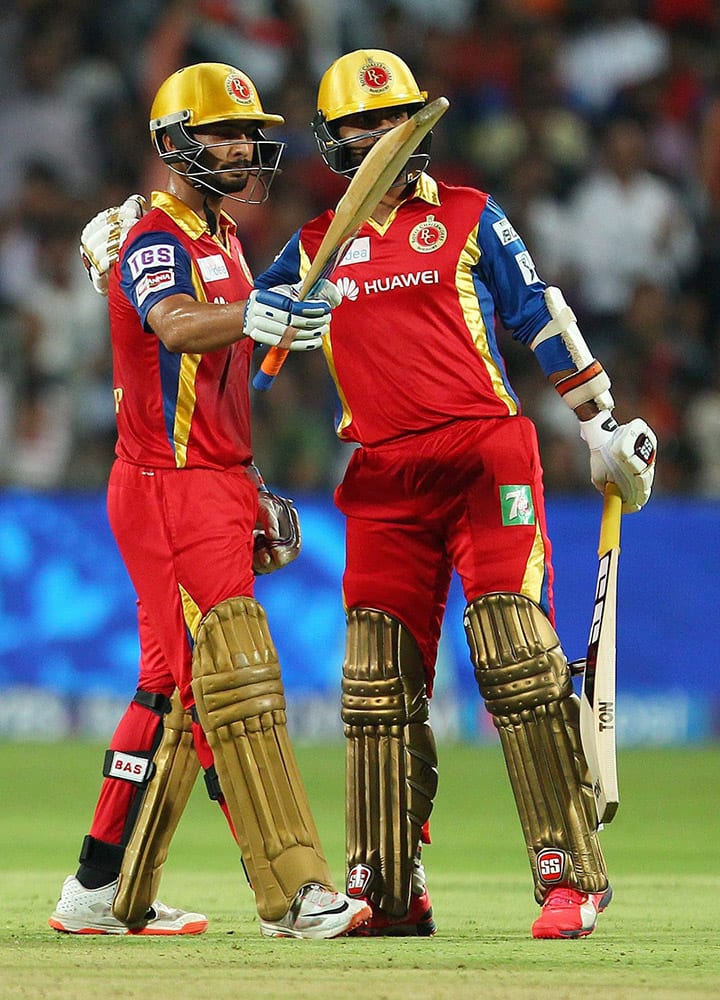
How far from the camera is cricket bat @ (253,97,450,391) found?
5.02m

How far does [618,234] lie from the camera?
1288 centimetres

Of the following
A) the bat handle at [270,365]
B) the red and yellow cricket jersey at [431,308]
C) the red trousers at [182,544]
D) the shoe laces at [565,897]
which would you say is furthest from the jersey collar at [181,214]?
the shoe laces at [565,897]

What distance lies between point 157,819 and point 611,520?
1.55 metres

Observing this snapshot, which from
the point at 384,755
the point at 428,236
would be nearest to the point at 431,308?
the point at 428,236

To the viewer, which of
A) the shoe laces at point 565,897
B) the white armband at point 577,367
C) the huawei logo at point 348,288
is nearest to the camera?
the shoe laces at point 565,897

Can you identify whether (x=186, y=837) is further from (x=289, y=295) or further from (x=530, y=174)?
(x=530, y=174)

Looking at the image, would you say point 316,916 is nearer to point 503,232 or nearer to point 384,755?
point 384,755

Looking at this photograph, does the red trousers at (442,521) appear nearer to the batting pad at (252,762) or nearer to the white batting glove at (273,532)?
the white batting glove at (273,532)

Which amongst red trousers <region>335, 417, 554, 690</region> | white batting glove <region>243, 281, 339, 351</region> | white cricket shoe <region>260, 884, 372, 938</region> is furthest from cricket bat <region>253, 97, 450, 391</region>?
white cricket shoe <region>260, 884, 372, 938</region>

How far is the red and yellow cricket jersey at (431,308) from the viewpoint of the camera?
5.43 metres

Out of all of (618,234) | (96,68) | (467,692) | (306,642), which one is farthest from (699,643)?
(96,68)

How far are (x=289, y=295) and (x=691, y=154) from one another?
9247 mm

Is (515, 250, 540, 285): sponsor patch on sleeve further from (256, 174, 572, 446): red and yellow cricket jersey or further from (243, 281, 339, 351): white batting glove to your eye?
(243, 281, 339, 351): white batting glove

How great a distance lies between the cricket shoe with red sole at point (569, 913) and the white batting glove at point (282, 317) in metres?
1.63
